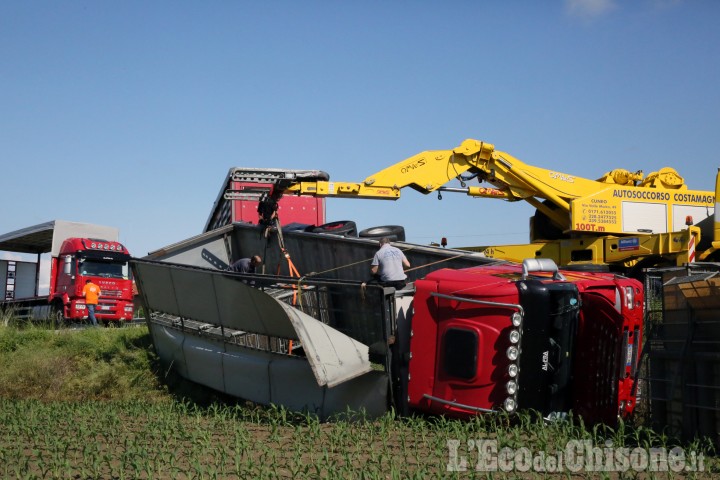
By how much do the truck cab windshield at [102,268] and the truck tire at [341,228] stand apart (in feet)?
42.0

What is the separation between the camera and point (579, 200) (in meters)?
16.4

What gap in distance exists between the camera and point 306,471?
218 inches

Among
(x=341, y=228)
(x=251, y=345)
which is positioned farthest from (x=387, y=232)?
(x=251, y=345)

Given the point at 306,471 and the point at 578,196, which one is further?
the point at 578,196

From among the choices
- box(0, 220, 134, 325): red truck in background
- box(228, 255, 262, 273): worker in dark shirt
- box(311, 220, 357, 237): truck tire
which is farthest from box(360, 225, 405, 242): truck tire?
box(0, 220, 134, 325): red truck in background

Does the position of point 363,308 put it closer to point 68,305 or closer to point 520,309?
point 520,309

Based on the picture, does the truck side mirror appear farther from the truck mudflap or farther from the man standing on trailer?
the man standing on trailer

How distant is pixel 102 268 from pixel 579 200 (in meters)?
14.7

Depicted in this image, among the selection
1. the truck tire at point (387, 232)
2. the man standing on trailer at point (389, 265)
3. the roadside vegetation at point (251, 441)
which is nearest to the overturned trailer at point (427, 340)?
the roadside vegetation at point (251, 441)

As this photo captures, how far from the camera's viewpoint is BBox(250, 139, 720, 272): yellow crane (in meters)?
15.4

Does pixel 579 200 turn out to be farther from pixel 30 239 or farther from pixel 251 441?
pixel 30 239

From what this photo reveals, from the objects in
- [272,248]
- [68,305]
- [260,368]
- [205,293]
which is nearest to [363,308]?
[260,368]

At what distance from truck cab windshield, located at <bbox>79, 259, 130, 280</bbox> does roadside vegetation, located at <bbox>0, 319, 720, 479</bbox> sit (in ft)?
44.8

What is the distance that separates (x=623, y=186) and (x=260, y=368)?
35.0ft
